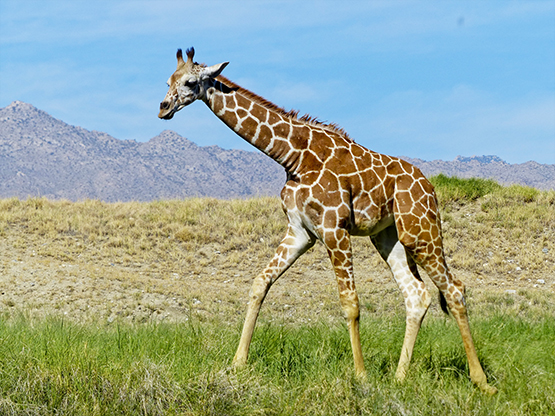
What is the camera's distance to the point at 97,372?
5320 mm

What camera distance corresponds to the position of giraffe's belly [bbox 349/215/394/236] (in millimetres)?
6059

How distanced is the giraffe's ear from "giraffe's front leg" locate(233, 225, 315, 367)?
172 cm

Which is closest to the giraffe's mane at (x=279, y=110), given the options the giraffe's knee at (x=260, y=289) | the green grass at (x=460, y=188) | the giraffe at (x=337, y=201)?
the giraffe at (x=337, y=201)

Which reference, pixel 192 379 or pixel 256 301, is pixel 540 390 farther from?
pixel 192 379

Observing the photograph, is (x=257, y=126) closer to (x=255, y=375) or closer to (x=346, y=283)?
(x=346, y=283)

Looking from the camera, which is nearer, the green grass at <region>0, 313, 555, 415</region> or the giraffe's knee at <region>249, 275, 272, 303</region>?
A: the green grass at <region>0, 313, 555, 415</region>

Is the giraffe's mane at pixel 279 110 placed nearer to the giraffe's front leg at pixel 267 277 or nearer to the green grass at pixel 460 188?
the giraffe's front leg at pixel 267 277

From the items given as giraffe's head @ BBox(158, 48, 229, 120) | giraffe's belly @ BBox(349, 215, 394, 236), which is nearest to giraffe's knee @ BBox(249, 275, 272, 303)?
giraffe's belly @ BBox(349, 215, 394, 236)

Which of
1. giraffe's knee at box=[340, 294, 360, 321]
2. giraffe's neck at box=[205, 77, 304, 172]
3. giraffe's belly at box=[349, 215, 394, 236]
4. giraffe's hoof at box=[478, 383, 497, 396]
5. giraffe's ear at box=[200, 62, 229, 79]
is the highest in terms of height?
giraffe's ear at box=[200, 62, 229, 79]

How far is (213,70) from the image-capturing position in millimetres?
5980

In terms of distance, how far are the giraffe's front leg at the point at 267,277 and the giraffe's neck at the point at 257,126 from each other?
28.1 inches

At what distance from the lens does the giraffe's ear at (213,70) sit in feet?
19.5

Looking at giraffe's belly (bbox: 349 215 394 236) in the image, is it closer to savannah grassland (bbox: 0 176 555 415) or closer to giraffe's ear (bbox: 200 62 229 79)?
savannah grassland (bbox: 0 176 555 415)

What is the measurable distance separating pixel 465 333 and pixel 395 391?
3.78 feet
